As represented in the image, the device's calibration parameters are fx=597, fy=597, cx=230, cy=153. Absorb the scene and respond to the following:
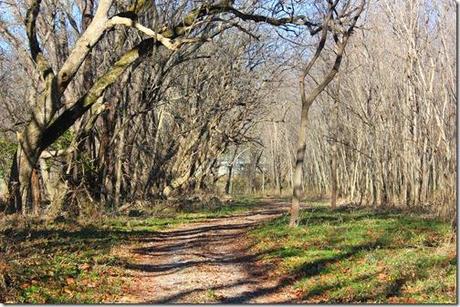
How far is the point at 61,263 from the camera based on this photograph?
10.4 meters

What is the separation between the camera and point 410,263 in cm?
963

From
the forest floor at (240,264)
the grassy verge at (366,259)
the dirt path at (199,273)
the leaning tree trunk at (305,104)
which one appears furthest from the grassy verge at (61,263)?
the leaning tree trunk at (305,104)

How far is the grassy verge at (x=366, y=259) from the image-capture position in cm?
837

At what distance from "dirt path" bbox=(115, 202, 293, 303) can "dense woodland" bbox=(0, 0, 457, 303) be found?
2.6 inches

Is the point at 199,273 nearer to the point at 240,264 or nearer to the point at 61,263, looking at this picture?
the point at 240,264

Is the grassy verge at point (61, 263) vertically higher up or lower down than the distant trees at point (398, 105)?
lower down

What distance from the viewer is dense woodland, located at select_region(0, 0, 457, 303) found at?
9805 millimetres

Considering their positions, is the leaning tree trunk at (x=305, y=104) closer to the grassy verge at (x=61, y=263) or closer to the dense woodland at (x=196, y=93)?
the dense woodland at (x=196, y=93)

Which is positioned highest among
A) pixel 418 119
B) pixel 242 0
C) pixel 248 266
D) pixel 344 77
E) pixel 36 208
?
pixel 242 0

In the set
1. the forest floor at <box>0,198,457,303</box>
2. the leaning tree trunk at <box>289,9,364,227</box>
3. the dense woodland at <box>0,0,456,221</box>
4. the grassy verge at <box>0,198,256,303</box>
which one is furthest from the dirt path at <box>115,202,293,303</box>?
the dense woodland at <box>0,0,456,221</box>

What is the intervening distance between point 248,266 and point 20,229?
18.6 feet

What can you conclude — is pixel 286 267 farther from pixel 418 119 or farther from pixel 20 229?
pixel 418 119

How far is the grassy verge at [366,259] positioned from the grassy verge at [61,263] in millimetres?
3147

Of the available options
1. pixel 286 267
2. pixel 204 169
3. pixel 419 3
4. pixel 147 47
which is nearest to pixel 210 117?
pixel 204 169
